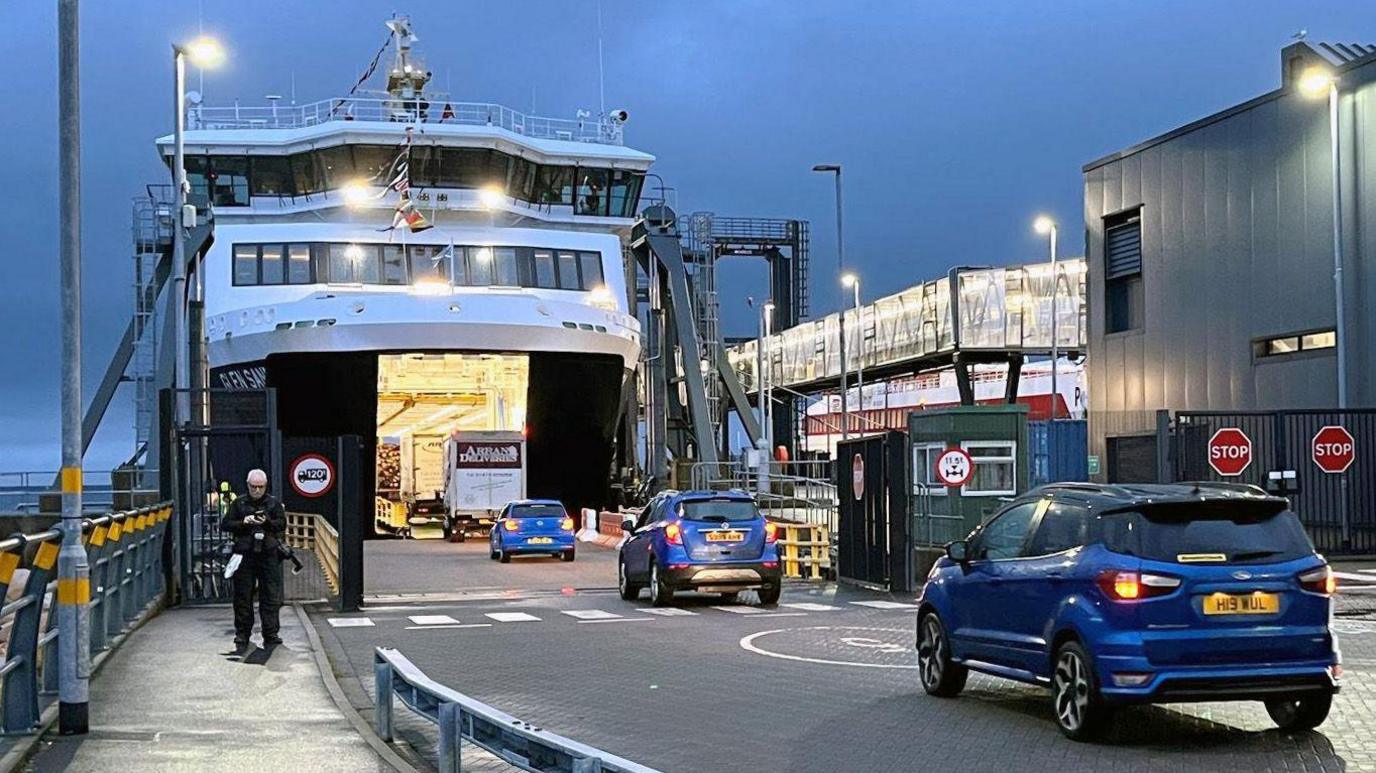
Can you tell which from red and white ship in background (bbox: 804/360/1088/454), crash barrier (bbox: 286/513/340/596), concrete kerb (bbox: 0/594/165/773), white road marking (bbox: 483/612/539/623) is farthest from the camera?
red and white ship in background (bbox: 804/360/1088/454)

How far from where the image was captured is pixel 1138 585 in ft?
31.5

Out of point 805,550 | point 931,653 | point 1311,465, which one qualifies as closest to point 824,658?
point 931,653

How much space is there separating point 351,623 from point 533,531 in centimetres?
1504

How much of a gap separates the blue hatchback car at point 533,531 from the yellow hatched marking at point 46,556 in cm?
2471

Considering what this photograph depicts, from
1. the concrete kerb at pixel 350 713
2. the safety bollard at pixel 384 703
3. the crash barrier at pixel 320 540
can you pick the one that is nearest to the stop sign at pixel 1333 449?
the crash barrier at pixel 320 540

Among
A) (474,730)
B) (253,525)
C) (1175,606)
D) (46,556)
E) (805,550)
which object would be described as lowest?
(805,550)

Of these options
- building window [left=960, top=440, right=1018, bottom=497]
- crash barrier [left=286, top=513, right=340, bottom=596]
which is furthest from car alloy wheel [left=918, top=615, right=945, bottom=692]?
building window [left=960, top=440, right=1018, bottom=497]

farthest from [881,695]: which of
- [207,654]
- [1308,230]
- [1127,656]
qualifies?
[1308,230]

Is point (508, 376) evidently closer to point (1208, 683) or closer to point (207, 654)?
point (207, 654)

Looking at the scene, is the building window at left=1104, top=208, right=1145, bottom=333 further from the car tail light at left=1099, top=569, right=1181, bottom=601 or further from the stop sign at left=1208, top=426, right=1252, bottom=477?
the car tail light at left=1099, top=569, right=1181, bottom=601

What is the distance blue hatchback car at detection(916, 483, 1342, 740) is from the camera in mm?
9547

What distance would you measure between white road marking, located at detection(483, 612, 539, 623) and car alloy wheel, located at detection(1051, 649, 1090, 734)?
10.6 m

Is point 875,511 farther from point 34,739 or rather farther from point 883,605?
point 34,739

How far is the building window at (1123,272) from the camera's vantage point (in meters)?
34.8
